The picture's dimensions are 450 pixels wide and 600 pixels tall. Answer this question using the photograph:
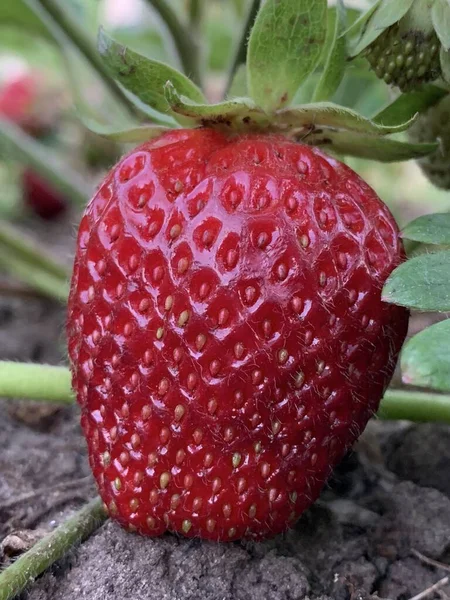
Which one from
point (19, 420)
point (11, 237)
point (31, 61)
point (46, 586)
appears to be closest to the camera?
point (46, 586)

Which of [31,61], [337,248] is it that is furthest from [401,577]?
[31,61]

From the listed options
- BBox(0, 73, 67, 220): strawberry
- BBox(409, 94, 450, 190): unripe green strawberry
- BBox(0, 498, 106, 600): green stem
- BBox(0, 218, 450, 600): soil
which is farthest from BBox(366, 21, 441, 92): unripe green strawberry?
BBox(0, 73, 67, 220): strawberry

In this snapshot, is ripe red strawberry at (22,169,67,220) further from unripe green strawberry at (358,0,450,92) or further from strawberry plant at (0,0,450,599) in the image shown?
unripe green strawberry at (358,0,450,92)

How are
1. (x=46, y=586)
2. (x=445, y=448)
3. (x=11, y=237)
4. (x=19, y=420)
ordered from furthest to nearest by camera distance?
1. (x=11, y=237)
2. (x=19, y=420)
3. (x=445, y=448)
4. (x=46, y=586)

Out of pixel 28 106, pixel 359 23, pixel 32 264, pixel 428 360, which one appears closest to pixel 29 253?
pixel 32 264

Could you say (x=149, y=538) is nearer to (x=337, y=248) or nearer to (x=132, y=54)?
(x=337, y=248)

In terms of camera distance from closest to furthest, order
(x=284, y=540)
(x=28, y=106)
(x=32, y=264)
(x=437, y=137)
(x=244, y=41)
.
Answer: (x=284, y=540) → (x=437, y=137) → (x=244, y=41) → (x=32, y=264) → (x=28, y=106)

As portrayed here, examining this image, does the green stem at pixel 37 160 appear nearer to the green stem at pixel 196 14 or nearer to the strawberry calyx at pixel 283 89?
the green stem at pixel 196 14

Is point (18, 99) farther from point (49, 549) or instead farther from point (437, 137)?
point (49, 549)
